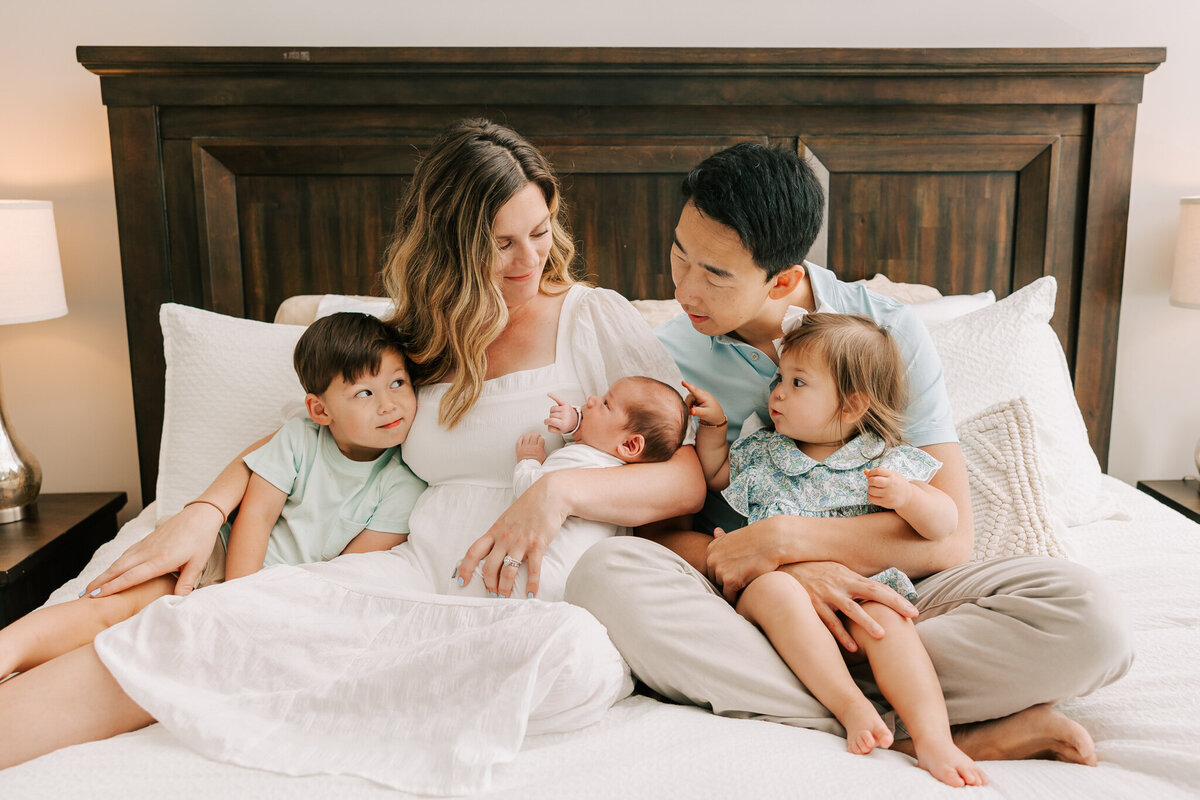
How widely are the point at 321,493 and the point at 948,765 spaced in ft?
3.42

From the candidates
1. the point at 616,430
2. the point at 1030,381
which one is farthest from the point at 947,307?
the point at 616,430

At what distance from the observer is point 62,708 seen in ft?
3.29

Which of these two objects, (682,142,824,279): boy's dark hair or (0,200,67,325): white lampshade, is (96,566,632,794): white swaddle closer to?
(682,142,824,279): boy's dark hair

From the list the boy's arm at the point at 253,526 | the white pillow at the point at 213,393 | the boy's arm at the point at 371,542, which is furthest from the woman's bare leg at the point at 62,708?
the white pillow at the point at 213,393

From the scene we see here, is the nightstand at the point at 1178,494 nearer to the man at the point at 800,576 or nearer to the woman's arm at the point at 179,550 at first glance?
the man at the point at 800,576

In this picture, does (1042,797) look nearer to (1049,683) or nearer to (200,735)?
(1049,683)

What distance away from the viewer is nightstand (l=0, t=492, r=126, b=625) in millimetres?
1778

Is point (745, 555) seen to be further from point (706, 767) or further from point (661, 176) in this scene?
point (661, 176)

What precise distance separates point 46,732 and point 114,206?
174 cm

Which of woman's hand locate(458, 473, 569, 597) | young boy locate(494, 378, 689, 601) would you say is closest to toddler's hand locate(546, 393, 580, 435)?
young boy locate(494, 378, 689, 601)

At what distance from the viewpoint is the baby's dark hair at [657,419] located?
1373 mm

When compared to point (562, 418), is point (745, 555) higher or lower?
lower

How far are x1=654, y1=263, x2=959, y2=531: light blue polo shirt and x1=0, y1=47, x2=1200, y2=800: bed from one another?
16.1 inches

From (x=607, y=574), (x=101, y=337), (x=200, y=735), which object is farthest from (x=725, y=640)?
(x=101, y=337)
